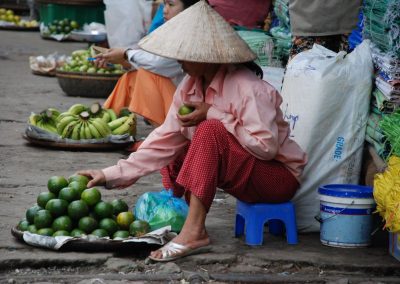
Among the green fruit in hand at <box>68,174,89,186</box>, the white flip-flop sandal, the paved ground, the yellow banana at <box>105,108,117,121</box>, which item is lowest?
the yellow banana at <box>105,108,117,121</box>

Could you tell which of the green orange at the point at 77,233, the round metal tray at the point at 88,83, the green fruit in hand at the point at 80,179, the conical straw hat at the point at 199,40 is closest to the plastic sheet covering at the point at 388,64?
the conical straw hat at the point at 199,40

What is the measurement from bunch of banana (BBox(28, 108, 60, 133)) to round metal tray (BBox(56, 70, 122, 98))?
2189mm

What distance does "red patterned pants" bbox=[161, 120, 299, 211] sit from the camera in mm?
3834

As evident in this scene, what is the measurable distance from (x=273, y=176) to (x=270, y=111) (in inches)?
12.9

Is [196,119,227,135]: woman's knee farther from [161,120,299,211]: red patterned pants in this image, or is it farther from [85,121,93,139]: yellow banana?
[85,121,93,139]: yellow banana

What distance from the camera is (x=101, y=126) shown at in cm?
645

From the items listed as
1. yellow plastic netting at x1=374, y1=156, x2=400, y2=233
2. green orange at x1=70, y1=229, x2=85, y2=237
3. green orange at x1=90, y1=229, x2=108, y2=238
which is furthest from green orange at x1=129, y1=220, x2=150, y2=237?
yellow plastic netting at x1=374, y1=156, x2=400, y2=233

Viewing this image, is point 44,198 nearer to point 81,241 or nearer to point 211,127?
point 81,241

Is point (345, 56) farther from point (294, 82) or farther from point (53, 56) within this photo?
point (53, 56)

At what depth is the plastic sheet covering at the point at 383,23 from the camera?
403cm

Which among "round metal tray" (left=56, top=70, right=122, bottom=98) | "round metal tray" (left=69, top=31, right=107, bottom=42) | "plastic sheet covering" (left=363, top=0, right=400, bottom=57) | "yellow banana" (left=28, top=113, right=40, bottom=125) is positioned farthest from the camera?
"round metal tray" (left=69, top=31, right=107, bottom=42)

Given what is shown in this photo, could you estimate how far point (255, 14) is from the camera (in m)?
6.36

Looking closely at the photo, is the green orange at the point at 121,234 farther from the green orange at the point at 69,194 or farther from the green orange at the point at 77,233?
the green orange at the point at 69,194

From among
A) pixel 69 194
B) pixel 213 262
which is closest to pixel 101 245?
pixel 69 194
